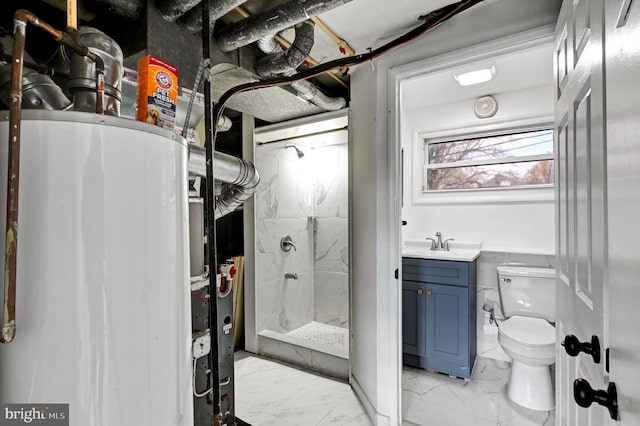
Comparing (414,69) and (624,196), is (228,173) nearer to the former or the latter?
(414,69)

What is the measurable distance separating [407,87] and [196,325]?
236cm

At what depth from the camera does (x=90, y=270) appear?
1.92ft

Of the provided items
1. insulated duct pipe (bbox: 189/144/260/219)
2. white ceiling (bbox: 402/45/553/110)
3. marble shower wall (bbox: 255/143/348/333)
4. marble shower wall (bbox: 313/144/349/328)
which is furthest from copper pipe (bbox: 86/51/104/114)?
marble shower wall (bbox: 313/144/349/328)

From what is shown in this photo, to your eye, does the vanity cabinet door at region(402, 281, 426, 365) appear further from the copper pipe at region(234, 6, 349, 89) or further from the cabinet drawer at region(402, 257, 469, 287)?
the copper pipe at region(234, 6, 349, 89)

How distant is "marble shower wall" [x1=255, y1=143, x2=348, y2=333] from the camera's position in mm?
2922

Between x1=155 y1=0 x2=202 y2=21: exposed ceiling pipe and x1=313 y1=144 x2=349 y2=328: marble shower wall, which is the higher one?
x1=155 y1=0 x2=202 y2=21: exposed ceiling pipe

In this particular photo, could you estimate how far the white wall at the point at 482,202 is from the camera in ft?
8.41

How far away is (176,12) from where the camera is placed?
127cm

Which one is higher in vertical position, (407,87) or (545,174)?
(407,87)

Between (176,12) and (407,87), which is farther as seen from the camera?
(407,87)

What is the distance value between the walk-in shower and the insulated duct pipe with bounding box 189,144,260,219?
1.07m

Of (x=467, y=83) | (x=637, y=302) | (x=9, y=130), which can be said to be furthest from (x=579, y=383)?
(x=467, y=83)

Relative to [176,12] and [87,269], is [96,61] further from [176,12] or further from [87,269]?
[176,12]

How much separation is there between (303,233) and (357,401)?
63.9 inches
